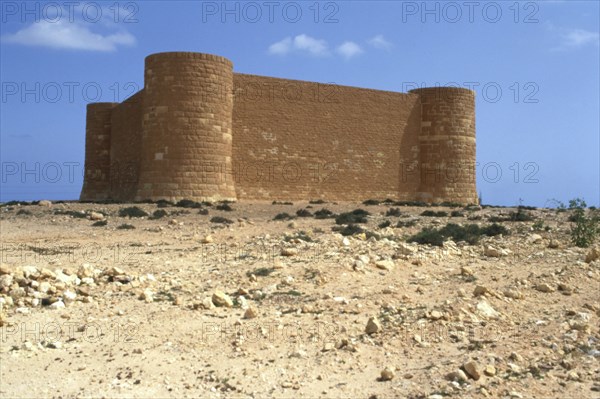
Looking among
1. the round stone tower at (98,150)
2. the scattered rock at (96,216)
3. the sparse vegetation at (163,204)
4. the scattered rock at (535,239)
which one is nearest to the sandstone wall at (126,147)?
the round stone tower at (98,150)

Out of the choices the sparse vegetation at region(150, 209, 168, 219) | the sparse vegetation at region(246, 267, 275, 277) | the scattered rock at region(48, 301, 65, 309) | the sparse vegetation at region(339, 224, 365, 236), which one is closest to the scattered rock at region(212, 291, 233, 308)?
the sparse vegetation at region(246, 267, 275, 277)

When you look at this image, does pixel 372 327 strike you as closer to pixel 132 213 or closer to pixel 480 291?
pixel 480 291

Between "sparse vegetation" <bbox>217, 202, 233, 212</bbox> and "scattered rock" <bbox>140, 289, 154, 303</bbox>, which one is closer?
"scattered rock" <bbox>140, 289, 154, 303</bbox>

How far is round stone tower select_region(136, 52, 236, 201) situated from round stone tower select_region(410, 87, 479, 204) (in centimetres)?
886

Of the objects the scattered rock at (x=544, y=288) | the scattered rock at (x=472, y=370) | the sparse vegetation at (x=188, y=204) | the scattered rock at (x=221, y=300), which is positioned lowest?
the scattered rock at (x=472, y=370)

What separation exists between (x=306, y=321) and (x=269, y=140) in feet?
49.1

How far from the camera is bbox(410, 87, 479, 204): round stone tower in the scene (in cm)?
2386

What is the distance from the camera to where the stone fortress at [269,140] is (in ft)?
60.7

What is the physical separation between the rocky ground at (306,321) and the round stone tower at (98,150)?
15087 mm

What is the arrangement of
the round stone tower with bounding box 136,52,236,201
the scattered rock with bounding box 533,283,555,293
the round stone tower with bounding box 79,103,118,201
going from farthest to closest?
1. the round stone tower with bounding box 79,103,118,201
2. the round stone tower with bounding box 136,52,236,201
3. the scattered rock with bounding box 533,283,555,293

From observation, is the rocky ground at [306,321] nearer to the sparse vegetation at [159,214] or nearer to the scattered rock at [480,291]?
the scattered rock at [480,291]

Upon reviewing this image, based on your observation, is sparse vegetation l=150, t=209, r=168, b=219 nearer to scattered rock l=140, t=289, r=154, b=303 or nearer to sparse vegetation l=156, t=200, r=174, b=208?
sparse vegetation l=156, t=200, r=174, b=208

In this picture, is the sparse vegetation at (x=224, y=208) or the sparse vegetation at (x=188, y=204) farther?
the sparse vegetation at (x=188, y=204)

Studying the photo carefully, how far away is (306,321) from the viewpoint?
5816mm
